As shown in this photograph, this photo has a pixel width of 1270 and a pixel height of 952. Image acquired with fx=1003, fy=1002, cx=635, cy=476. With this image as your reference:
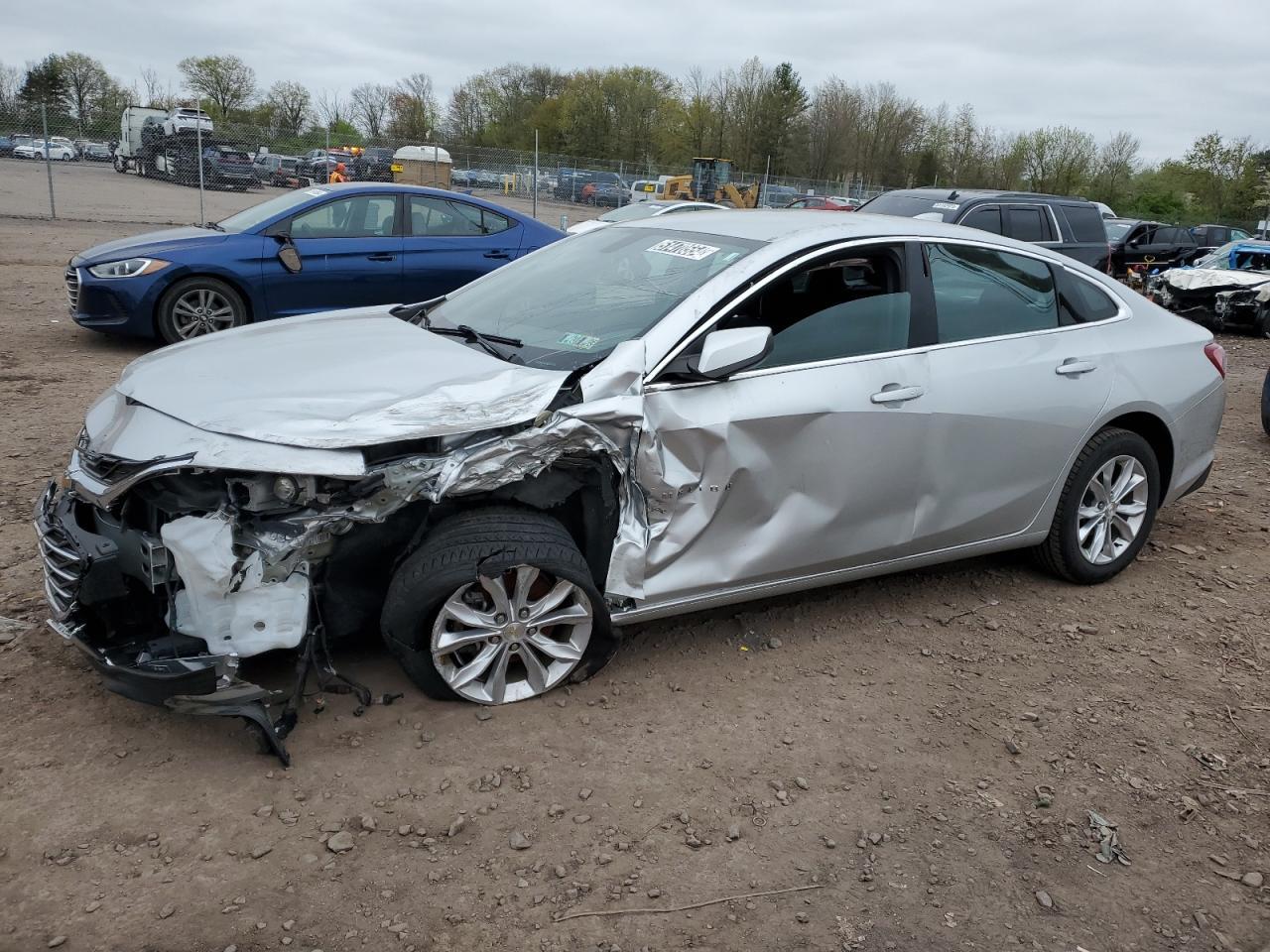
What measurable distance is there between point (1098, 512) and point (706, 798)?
261 cm

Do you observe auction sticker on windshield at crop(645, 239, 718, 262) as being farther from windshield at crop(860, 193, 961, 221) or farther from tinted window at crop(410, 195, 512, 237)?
windshield at crop(860, 193, 961, 221)

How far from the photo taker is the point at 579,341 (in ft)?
12.0

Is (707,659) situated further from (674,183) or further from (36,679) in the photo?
(674,183)

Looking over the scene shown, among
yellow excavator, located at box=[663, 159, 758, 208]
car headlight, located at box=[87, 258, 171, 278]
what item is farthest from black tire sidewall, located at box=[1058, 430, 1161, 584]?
yellow excavator, located at box=[663, 159, 758, 208]

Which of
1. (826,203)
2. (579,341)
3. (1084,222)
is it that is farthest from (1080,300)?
(826,203)

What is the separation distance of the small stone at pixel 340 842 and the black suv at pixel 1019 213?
9.77m

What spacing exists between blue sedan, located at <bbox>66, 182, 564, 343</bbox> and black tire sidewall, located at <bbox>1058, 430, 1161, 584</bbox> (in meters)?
6.32

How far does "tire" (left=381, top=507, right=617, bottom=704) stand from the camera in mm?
3217

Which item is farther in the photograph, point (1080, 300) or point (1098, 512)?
point (1098, 512)

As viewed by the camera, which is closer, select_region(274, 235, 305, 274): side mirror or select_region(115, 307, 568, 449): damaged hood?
select_region(115, 307, 568, 449): damaged hood

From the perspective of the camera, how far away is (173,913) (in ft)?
8.27

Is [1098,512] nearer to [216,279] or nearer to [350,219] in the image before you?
[350,219]

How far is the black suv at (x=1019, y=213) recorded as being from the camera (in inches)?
441

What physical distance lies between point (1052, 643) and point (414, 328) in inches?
117
